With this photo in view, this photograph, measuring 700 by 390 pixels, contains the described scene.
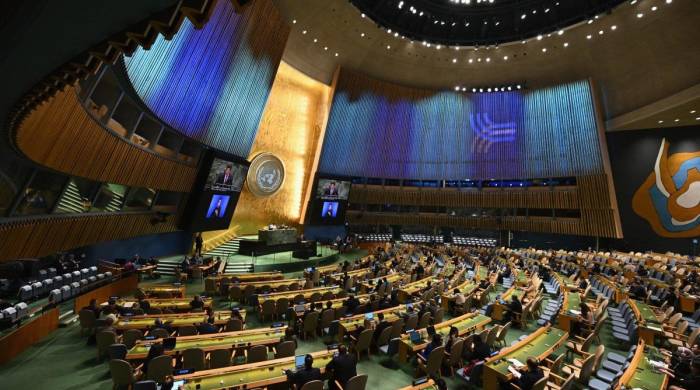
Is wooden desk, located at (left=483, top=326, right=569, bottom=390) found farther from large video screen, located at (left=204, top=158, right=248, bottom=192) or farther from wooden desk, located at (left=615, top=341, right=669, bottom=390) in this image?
large video screen, located at (left=204, top=158, right=248, bottom=192)

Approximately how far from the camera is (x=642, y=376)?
16.6 feet

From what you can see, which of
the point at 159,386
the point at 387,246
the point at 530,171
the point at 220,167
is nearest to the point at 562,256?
the point at 530,171

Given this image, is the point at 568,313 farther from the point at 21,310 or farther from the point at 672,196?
the point at 672,196

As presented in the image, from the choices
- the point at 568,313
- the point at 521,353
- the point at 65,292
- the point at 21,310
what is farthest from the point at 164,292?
the point at 568,313

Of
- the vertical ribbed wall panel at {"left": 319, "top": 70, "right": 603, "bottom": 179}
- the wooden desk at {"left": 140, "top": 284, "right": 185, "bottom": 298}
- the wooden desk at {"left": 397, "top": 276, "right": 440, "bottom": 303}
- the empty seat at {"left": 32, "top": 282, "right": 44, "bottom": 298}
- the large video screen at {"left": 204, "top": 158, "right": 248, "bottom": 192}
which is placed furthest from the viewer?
Result: the vertical ribbed wall panel at {"left": 319, "top": 70, "right": 603, "bottom": 179}

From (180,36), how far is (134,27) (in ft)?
38.5

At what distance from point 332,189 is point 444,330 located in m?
17.4

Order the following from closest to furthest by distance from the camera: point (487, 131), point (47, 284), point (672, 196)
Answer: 1. point (47, 284)
2. point (672, 196)
3. point (487, 131)

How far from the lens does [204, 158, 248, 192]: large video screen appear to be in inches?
615

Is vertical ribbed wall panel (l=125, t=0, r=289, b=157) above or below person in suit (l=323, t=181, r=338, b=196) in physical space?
above

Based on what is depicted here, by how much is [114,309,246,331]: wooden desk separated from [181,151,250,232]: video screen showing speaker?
8.84m

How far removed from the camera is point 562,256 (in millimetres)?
19578

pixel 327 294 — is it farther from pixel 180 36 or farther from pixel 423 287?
pixel 180 36

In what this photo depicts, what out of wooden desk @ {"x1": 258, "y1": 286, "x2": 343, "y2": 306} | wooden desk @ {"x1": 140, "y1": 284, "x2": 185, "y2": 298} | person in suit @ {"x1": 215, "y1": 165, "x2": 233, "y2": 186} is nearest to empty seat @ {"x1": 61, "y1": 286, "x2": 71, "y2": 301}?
wooden desk @ {"x1": 140, "y1": 284, "x2": 185, "y2": 298}
